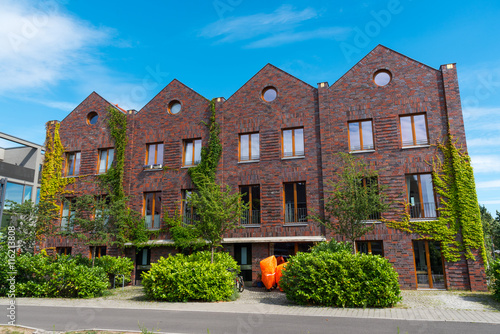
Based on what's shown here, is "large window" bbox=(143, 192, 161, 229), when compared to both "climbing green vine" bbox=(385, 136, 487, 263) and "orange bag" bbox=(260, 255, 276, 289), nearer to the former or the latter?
"orange bag" bbox=(260, 255, 276, 289)

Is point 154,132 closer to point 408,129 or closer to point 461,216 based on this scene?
point 408,129

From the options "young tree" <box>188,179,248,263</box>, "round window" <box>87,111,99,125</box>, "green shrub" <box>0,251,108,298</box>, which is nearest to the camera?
"green shrub" <box>0,251,108,298</box>

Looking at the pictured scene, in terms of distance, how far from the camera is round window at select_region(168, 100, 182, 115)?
2158cm

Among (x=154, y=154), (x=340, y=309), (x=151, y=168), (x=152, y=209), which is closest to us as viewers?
(x=340, y=309)

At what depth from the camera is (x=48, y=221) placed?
18.0m

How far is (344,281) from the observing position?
1129cm

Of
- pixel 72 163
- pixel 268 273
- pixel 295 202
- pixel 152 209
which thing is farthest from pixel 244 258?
pixel 72 163

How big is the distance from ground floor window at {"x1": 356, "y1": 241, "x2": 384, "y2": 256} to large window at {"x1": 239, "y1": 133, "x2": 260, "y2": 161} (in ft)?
21.6

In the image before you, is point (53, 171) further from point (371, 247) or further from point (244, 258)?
point (371, 247)

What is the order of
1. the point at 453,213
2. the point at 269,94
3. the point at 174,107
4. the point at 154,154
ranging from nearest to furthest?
the point at 453,213 → the point at 269,94 → the point at 154,154 → the point at 174,107

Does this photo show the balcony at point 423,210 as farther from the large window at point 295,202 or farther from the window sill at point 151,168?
the window sill at point 151,168

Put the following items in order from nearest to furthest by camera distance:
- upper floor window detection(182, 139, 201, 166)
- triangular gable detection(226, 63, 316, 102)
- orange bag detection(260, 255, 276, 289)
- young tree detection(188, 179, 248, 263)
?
young tree detection(188, 179, 248, 263), orange bag detection(260, 255, 276, 289), triangular gable detection(226, 63, 316, 102), upper floor window detection(182, 139, 201, 166)

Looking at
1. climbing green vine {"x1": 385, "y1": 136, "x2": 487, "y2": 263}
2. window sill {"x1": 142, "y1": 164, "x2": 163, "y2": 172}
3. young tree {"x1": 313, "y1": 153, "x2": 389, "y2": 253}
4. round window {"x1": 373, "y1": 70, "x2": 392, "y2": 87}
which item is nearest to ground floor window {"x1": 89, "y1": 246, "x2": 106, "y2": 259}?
window sill {"x1": 142, "y1": 164, "x2": 163, "y2": 172}

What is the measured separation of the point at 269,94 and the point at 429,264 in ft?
36.7
